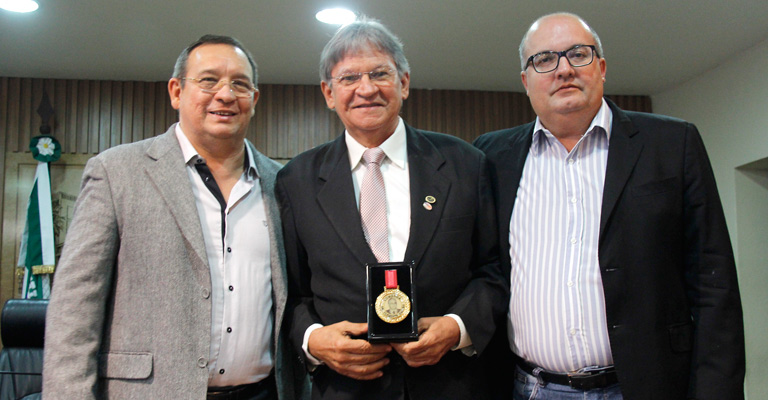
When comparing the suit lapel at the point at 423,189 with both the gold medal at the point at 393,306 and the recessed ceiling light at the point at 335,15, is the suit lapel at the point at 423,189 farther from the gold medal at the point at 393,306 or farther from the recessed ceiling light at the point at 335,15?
the recessed ceiling light at the point at 335,15

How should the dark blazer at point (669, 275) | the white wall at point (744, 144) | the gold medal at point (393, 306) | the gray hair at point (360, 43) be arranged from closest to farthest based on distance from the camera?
1. the gold medal at point (393, 306)
2. the dark blazer at point (669, 275)
3. the gray hair at point (360, 43)
4. the white wall at point (744, 144)

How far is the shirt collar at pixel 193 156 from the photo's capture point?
2098 mm

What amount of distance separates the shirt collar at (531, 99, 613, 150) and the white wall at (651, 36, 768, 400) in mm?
3802

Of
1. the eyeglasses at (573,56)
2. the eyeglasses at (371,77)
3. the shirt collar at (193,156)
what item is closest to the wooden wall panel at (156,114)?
the shirt collar at (193,156)

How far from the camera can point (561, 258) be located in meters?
1.92

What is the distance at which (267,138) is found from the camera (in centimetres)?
608

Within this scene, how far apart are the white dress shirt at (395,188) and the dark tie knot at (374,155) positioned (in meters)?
0.01

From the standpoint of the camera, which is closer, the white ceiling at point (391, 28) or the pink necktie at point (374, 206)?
the pink necktie at point (374, 206)

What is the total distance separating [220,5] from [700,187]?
A: 3304 mm

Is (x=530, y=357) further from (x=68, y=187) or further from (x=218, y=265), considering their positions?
(x=68, y=187)

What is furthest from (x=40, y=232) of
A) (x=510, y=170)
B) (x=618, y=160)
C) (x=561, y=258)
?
(x=618, y=160)

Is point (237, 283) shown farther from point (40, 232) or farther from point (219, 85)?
point (40, 232)

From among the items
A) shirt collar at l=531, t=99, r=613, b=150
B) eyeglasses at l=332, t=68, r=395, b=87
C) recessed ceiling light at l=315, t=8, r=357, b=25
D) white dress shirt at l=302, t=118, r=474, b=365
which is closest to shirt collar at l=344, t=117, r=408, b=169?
white dress shirt at l=302, t=118, r=474, b=365

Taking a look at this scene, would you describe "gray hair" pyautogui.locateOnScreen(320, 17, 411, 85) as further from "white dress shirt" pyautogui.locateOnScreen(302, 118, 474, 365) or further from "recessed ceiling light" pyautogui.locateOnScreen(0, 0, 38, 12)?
"recessed ceiling light" pyautogui.locateOnScreen(0, 0, 38, 12)
